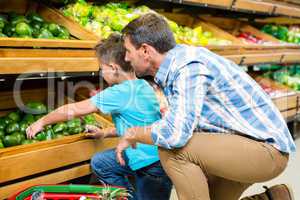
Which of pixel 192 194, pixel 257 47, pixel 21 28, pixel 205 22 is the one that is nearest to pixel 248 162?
pixel 192 194

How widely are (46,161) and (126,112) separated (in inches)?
21.0

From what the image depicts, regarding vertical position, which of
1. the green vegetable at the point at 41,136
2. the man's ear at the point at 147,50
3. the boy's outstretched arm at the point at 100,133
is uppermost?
the man's ear at the point at 147,50

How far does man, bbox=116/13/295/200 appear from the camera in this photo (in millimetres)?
1771

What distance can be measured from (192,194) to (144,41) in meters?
0.68

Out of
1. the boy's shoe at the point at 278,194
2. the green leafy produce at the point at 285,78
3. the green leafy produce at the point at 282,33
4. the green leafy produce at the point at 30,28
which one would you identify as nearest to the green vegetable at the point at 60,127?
the green leafy produce at the point at 30,28

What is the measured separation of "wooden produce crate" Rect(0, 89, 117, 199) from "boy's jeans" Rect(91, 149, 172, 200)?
0.19 metres

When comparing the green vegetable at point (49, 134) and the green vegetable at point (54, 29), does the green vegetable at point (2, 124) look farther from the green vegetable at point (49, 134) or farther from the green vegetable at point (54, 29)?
the green vegetable at point (54, 29)

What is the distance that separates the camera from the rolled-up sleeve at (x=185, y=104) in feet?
5.61

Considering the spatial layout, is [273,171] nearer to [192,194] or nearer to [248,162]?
[248,162]

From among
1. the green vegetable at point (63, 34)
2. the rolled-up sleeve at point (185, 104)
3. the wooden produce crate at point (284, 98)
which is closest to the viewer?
the rolled-up sleeve at point (185, 104)

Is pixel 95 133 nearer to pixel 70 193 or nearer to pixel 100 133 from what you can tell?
pixel 100 133

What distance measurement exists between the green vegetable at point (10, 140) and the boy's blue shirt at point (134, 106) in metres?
0.58

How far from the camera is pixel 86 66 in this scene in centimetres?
256

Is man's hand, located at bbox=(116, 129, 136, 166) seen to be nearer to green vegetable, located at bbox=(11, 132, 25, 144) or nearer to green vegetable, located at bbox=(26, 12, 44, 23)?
green vegetable, located at bbox=(11, 132, 25, 144)
